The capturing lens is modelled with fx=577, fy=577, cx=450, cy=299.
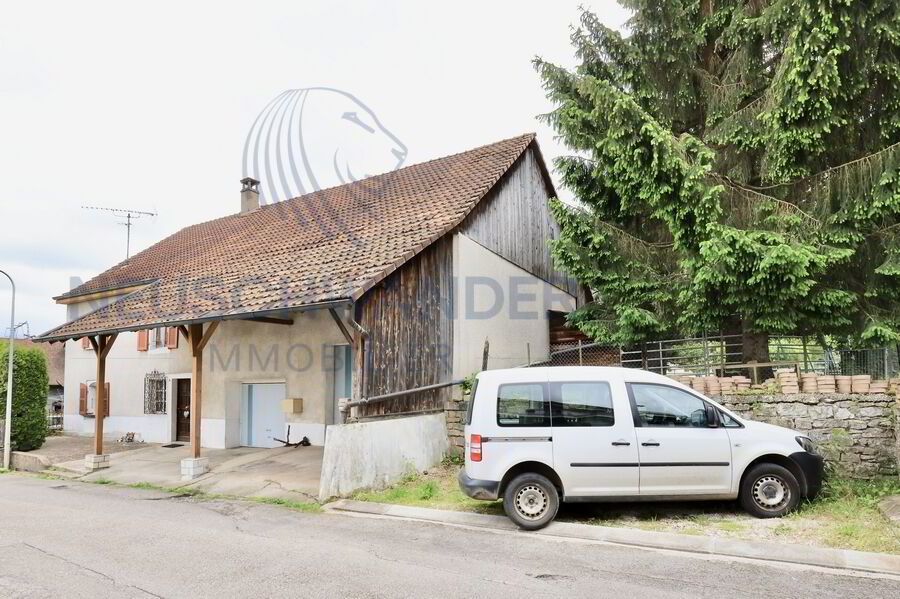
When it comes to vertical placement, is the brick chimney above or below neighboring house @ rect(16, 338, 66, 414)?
above

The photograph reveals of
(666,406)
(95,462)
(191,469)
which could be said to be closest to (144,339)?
(95,462)

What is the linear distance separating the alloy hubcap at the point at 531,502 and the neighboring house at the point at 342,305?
12.2 ft

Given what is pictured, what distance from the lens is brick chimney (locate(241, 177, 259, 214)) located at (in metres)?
22.9

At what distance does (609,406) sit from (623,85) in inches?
287

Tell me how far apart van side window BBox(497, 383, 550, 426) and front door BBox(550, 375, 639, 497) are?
0.16m

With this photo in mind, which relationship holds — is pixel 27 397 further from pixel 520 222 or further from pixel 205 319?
pixel 520 222

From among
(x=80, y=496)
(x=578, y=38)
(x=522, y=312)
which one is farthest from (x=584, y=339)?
(x=80, y=496)

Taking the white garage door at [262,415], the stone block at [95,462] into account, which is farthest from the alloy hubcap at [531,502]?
the stone block at [95,462]

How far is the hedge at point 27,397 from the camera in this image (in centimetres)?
1670

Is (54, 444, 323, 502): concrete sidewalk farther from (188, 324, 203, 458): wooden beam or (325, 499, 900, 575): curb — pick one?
(325, 499, 900, 575): curb

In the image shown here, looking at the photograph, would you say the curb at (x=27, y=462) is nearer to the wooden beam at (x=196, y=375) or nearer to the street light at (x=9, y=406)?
the street light at (x=9, y=406)

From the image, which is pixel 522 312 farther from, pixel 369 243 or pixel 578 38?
pixel 578 38

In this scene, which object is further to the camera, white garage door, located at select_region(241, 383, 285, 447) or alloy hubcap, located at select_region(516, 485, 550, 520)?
white garage door, located at select_region(241, 383, 285, 447)

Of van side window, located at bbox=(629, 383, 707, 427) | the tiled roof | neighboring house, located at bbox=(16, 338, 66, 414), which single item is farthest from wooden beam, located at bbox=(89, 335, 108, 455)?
neighboring house, located at bbox=(16, 338, 66, 414)
